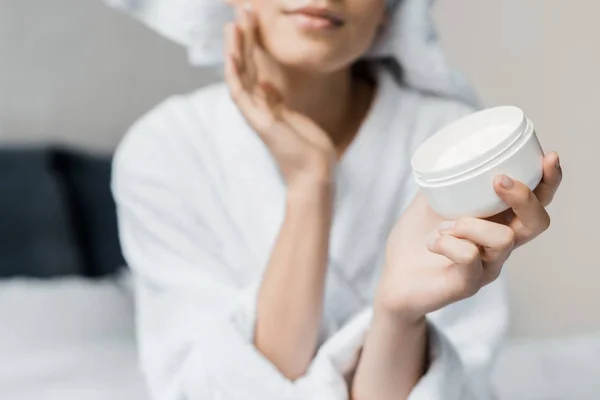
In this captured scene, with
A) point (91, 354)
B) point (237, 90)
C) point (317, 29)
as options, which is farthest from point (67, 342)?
point (317, 29)

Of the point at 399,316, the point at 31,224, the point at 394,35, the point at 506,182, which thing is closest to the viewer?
the point at 506,182

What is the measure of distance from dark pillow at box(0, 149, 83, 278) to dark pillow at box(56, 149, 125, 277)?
0.07 m

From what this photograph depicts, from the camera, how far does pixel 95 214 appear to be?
1.53 meters

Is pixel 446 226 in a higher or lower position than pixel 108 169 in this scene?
higher

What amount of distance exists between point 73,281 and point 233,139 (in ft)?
2.15

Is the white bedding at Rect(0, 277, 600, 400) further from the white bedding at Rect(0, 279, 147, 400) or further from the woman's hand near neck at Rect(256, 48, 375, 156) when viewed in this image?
the woman's hand near neck at Rect(256, 48, 375, 156)

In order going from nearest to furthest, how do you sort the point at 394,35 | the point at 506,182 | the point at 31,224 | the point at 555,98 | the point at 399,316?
the point at 506,182 → the point at 399,316 → the point at 394,35 → the point at 555,98 → the point at 31,224

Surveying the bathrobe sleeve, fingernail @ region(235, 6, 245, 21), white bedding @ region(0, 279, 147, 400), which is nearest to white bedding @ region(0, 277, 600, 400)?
white bedding @ region(0, 279, 147, 400)

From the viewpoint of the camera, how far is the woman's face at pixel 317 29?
77 cm

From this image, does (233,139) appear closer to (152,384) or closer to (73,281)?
(152,384)

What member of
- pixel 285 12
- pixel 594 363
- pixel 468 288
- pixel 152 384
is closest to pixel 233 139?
pixel 285 12

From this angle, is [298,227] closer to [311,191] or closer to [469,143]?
[311,191]

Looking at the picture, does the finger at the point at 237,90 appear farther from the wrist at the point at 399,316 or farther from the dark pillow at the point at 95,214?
the dark pillow at the point at 95,214

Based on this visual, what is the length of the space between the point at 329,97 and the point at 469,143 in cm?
38
